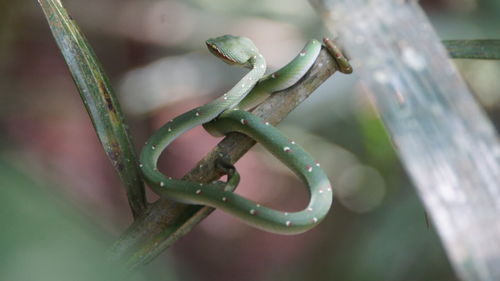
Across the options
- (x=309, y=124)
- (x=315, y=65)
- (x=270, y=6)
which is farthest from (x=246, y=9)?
(x=315, y=65)

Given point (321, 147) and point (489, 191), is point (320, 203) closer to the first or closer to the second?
point (489, 191)

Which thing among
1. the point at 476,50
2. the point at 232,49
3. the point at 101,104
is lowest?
the point at 476,50

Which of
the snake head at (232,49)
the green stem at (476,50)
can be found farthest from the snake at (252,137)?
the green stem at (476,50)

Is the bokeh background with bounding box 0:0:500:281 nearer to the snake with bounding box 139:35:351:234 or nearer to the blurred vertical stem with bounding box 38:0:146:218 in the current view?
the snake with bounding box 139:35:351:234

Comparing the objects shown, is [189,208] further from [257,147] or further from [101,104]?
[257,147]

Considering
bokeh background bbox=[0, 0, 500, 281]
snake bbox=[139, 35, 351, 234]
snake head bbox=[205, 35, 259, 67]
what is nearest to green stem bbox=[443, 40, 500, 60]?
snake bbox=[139, 35, 351, 234]

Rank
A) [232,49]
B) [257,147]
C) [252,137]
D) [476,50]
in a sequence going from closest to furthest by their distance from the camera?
[476,50] → [252,137] → [232,49] → [257,147]

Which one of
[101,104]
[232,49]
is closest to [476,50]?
[232,49]
